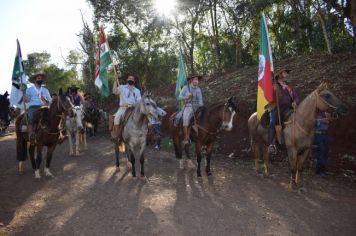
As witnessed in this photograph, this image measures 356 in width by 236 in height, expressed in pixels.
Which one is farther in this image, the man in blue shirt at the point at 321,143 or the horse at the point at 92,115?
the horse at the point at 92,115

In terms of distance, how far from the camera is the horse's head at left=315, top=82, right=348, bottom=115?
7.54m

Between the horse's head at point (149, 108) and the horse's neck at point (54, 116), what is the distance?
2477mm

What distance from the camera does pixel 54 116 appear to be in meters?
9.54

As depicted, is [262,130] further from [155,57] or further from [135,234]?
[155,57]

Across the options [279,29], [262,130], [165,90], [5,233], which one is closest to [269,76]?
[262,130]

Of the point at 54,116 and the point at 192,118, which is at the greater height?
the point at 54,116

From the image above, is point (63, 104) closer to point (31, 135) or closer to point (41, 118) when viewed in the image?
point (41, 118)

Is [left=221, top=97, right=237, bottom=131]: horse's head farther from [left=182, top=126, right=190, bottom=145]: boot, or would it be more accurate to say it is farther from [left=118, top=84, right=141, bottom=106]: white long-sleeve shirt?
[left=118, top=84, right=141, bottom=106]: white long-sleeve shirt

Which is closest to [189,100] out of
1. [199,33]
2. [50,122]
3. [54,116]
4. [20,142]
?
[54,116]

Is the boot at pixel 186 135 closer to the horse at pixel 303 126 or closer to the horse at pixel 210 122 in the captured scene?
the horse at pixel 210 122

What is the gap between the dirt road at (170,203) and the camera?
598 centimetres

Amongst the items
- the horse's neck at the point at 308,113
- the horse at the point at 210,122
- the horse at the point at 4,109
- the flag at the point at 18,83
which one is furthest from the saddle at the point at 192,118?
the horse at the point at 4,109

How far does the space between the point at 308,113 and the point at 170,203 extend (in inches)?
158

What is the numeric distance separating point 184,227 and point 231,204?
1.75 metres
